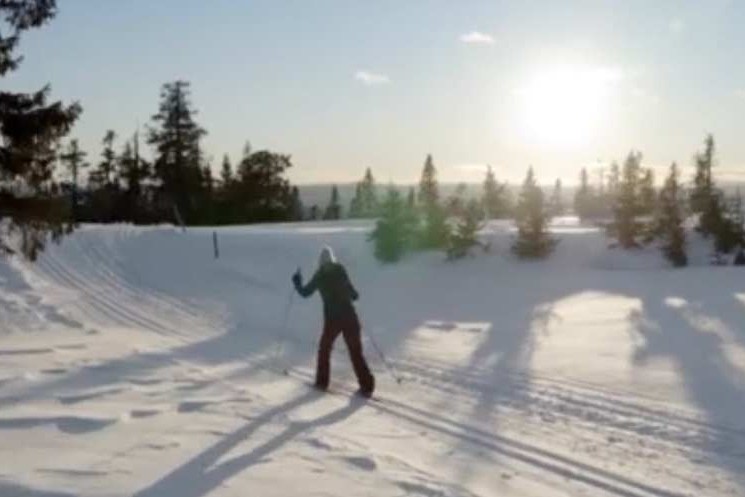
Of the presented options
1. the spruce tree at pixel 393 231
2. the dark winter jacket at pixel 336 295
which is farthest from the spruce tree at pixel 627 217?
the dark winter jacket at pixel 336 295

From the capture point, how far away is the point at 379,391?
11.2 meters

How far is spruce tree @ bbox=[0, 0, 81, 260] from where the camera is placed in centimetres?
1360

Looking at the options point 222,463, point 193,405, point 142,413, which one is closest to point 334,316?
point 193,405

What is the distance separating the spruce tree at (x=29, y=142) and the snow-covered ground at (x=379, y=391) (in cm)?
206

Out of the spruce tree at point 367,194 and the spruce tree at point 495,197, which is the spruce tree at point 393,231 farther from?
the spruce tree at point 367,194

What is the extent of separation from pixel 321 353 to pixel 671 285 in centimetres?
1597

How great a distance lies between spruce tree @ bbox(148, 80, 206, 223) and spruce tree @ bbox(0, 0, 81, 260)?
138ft

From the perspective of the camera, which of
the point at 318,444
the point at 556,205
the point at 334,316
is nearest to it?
the point at 318,444

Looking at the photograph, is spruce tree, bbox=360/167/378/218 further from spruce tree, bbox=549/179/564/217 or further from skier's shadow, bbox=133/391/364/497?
skier's shadow, bbox=133/391/364/497

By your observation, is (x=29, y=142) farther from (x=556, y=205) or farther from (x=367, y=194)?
(x=367, y=194)

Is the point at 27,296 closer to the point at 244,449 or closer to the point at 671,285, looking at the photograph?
the point at 244,449

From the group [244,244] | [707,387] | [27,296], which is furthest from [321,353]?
[244,244]

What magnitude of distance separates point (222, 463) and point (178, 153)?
51764 mm

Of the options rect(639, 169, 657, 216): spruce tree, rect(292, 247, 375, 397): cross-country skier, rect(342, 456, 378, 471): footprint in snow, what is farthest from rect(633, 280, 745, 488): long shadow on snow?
rect(639, 169, 657, 216): spruce tree
